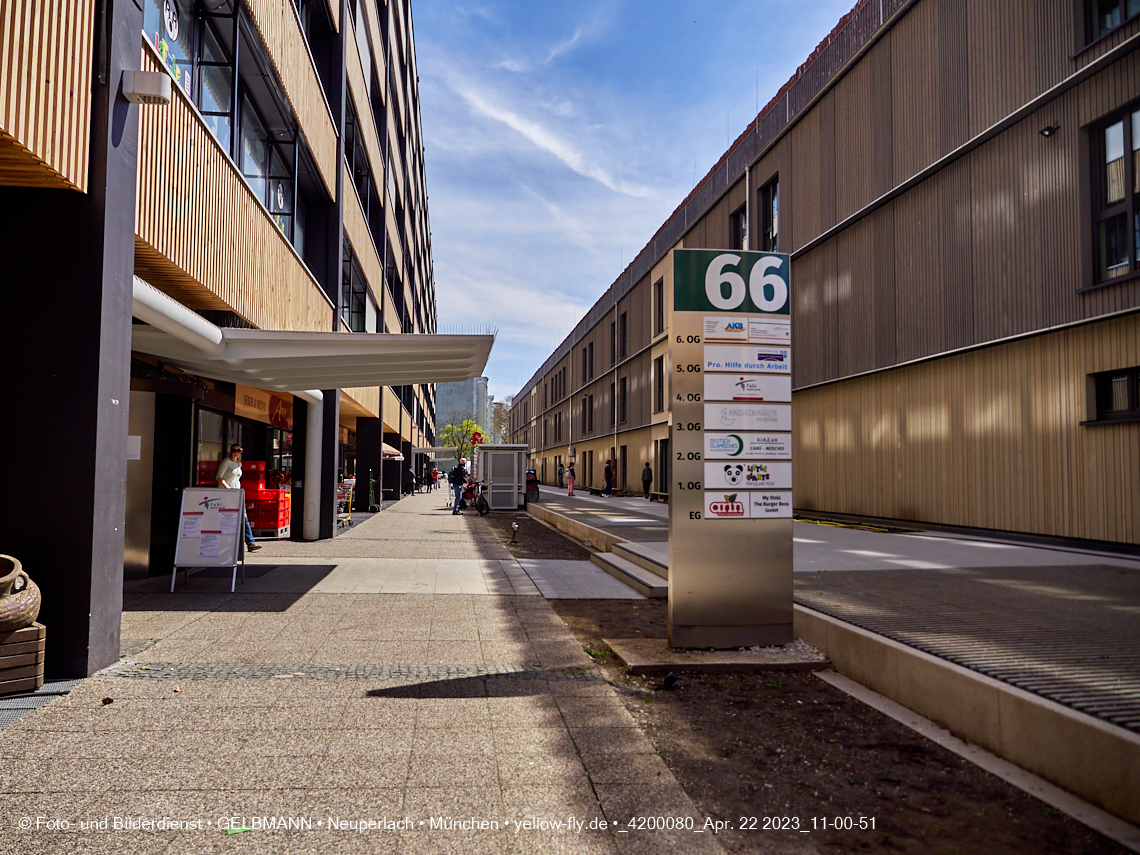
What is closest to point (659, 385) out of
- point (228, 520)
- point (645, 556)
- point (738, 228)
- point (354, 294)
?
point (738, 228)

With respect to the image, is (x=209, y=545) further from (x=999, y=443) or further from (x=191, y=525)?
(x=999, y=443)

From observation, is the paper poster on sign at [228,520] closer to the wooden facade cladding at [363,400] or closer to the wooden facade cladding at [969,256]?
the wooden facade cladding at [363,400]

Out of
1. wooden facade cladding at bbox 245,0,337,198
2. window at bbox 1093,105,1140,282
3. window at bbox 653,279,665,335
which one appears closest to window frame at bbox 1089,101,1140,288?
window at bbox 1093,105,1140,282

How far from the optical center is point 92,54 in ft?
15.7

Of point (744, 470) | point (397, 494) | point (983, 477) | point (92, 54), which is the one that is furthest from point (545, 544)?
point (397, 494)

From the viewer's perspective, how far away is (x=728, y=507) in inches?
226

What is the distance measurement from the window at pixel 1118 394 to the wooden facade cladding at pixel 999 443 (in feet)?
0.55

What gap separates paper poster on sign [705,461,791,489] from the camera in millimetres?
5754

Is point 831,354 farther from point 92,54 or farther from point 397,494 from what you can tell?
point 397,494

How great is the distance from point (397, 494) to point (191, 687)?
30.0m

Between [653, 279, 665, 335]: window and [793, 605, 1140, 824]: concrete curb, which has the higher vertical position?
[653, 279, 665, 335]: window

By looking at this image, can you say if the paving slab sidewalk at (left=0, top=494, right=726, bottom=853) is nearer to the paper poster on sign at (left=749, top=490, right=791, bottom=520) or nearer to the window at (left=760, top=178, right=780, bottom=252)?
the paper poster on sign at (left=749, top=490, right=791, bottom=520)

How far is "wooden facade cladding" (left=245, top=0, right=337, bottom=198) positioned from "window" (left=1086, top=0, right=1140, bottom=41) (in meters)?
12.1

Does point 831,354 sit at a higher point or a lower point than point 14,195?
higher
